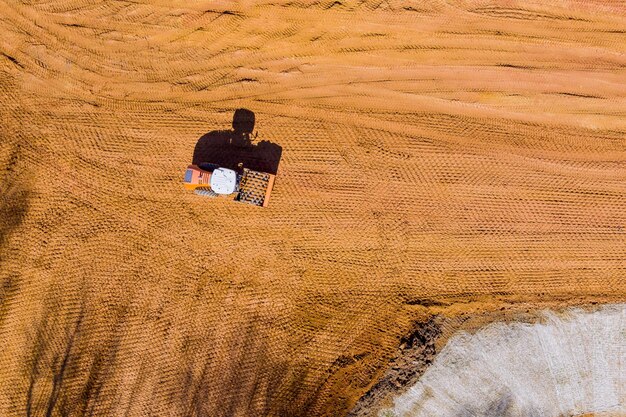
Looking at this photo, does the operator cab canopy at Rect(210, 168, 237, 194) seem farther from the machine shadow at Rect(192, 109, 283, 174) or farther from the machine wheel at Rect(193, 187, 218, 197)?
the machine shadow at Rect(192, 109, 283, 174)

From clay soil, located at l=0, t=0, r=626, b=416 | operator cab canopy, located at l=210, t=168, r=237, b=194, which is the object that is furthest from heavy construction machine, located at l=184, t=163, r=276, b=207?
clay soil, located at l=0, t=0, r=626, b=416

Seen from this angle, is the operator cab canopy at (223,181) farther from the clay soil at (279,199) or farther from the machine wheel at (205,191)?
the clay soil at (279,199)

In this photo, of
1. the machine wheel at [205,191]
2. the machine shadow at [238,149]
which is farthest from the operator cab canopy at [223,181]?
the machine shadow at [238,149]

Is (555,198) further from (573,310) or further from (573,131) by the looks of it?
(573,310)

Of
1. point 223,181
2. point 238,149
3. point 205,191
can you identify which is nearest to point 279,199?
point 223,181

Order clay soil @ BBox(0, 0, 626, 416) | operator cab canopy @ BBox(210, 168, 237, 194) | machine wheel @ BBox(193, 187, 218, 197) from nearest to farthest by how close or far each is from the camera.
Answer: operator cab canopy @ BBox(210, 168, 237, 194)
machine wheel @ BBox(193, 187, 218, 197)
clay soil @ BBox(0, 0, 626, 416)

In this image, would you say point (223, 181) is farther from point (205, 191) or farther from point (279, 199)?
point (279, 199)

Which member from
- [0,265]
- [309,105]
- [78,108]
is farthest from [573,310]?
[0,265]
